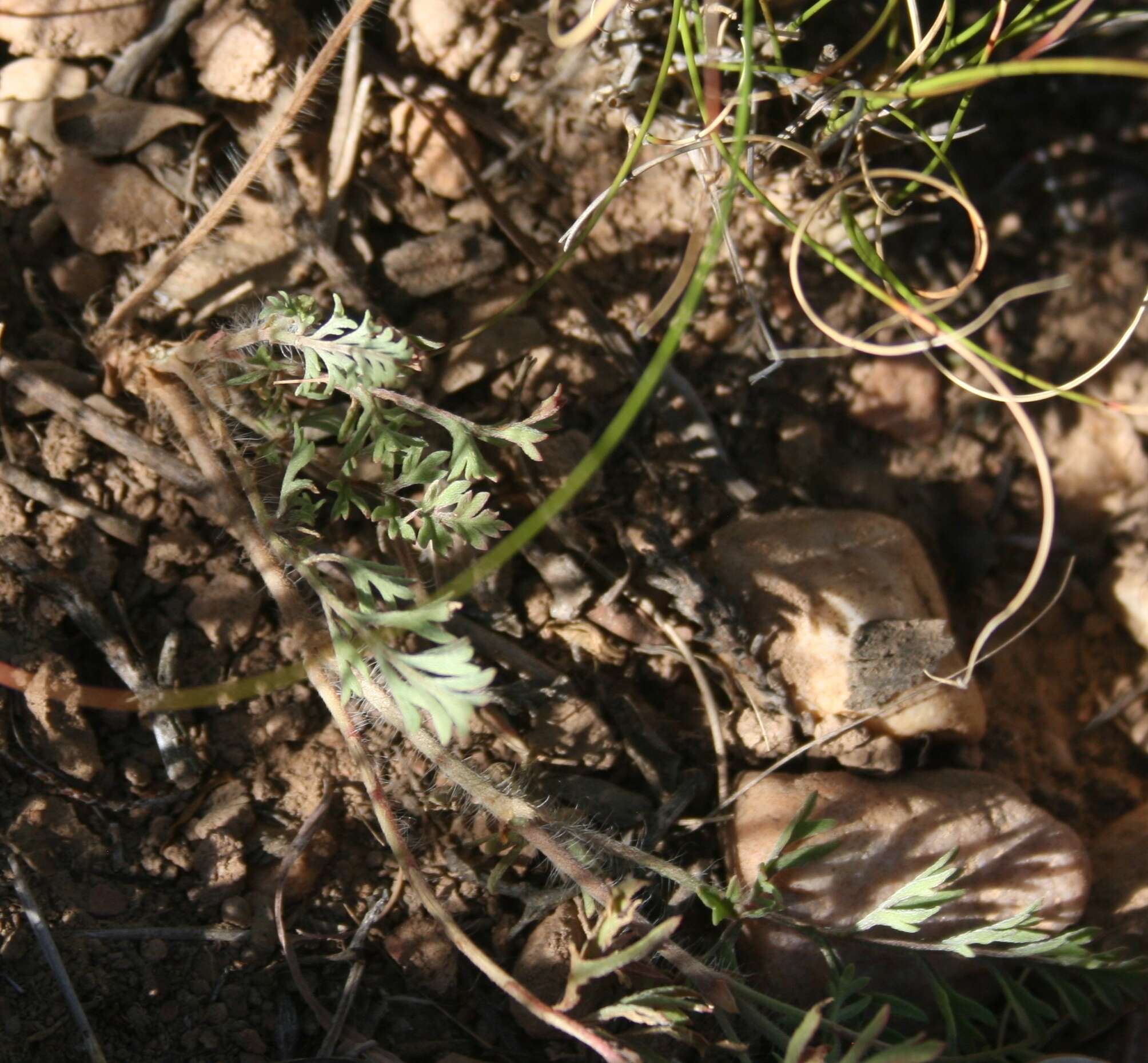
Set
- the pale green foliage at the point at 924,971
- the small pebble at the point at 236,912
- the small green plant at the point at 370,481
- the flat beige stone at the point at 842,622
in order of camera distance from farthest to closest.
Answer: the flat beige stone at the point at 842,622 < the small pebble at the point at 236,912 < the pale green foliage at the point at 924,971 < the small green plant at the point at 370,481

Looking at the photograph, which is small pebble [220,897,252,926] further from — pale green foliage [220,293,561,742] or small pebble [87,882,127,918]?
pale green foliage [220,293,561,742]

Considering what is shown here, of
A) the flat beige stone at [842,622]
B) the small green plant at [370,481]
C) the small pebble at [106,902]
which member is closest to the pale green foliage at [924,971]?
the flat beige stone at [842,622]

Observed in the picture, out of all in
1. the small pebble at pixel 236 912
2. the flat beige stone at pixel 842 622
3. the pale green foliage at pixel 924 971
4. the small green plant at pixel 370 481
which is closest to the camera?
the small green plant at pixel 370 481

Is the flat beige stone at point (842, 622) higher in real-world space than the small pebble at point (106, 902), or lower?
higher

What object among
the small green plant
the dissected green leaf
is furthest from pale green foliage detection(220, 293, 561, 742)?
the dissected green leaf

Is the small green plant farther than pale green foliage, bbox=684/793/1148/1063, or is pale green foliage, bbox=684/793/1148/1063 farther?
pale green foliage, bbox=684/793/1148/1063

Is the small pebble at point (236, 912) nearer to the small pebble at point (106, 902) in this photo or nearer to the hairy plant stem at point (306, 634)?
the small pebble at point (106, 902)
